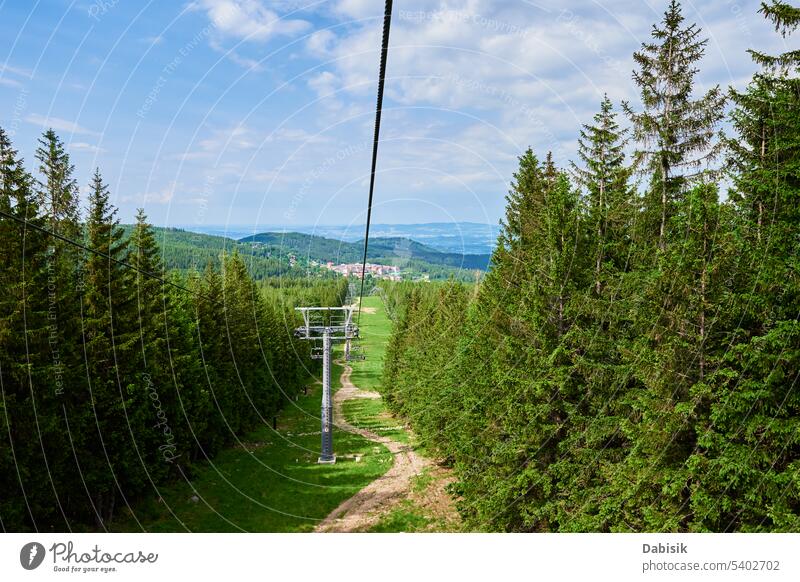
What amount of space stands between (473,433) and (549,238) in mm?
7529

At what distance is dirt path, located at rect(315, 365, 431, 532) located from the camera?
57.6 feet

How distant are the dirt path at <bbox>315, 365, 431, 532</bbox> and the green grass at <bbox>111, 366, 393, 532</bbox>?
0.50m

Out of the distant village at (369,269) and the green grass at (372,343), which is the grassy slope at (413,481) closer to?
the green grass at (372,343)

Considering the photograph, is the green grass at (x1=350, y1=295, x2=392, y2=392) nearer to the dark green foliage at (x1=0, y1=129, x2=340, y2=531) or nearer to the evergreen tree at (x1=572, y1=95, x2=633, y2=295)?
the dark green foliage at (x1=0, y1=129, x2=340, y2=531)

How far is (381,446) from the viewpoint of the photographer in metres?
31.6

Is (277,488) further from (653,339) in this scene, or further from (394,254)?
(394,254)

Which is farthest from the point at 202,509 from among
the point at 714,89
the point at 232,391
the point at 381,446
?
the point at 714,89

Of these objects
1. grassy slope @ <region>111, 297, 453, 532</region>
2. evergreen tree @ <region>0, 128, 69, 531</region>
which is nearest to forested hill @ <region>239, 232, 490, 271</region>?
grassy slope @ <region>111, 297, 453, 532</region>

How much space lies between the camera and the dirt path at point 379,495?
17.6 meters

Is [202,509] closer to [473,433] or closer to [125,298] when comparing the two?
[125,298]

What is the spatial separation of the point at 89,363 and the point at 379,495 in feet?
44.0

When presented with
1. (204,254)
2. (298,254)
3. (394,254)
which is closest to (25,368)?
(394,254)

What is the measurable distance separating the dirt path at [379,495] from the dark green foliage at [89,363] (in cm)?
678

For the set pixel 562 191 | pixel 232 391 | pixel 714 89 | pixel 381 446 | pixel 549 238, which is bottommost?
pixel 381 446
